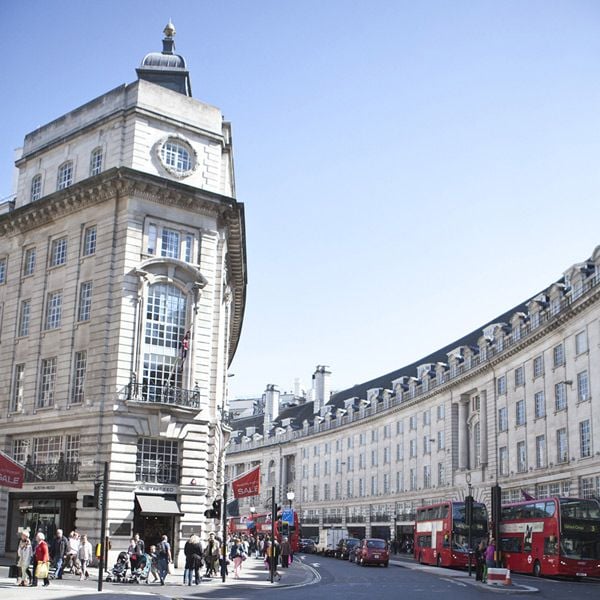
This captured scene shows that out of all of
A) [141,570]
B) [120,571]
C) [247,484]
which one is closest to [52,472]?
[247,484]

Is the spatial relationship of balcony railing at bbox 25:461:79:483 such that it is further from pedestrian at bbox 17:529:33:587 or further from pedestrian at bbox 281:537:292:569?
pedestrian at bbox 281:537:292:569

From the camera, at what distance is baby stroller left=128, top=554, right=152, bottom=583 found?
3244 centimetres

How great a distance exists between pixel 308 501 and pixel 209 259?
7725 centimetres

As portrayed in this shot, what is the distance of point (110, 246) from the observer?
4169 cm

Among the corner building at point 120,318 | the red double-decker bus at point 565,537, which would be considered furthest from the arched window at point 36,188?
the red double-decker bus at point 565,537

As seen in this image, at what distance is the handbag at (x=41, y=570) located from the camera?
28.2 metres

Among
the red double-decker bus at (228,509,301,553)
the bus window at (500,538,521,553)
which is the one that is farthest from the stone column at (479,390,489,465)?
the bus window at (500,538,521,553)

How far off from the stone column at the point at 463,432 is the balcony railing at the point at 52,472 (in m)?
45.0

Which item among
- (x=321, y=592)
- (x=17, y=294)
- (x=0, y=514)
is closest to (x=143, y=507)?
(x=0, y=514)

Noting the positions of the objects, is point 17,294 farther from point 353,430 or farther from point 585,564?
point 353,430

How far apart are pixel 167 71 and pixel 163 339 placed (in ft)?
54.7

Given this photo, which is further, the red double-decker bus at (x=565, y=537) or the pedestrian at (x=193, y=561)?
the red double-decker bus at (x=565, y=537)

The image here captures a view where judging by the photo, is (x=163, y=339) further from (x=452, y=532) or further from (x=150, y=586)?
(x=452, y=532)

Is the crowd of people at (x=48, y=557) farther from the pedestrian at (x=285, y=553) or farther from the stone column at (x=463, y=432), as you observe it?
the stone column at (x=463, y=432)
